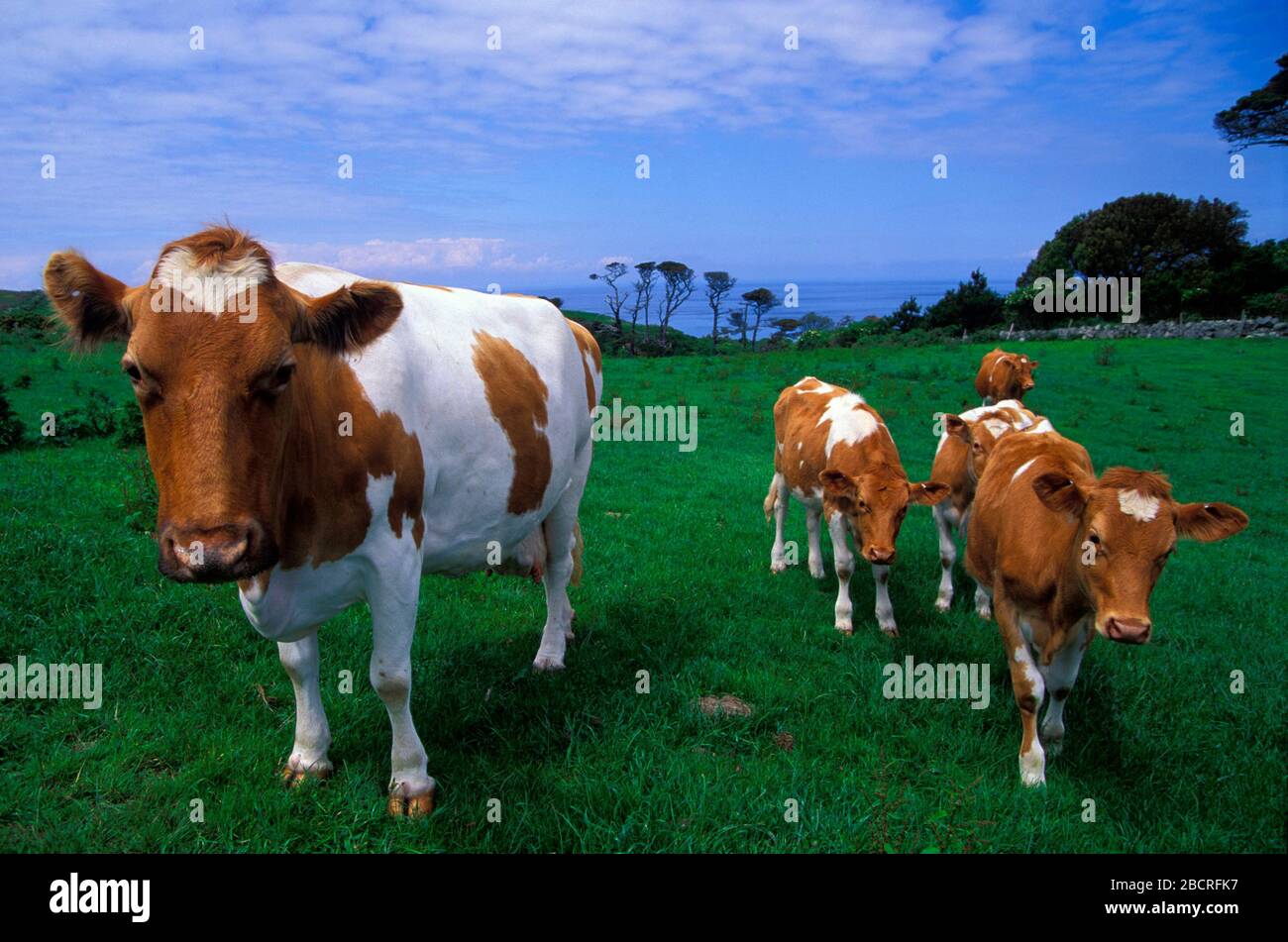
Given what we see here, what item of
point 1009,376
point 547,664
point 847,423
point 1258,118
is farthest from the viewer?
point 1258,118

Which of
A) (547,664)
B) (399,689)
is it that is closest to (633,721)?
(547,664)

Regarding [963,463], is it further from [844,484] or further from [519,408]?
[519,408]

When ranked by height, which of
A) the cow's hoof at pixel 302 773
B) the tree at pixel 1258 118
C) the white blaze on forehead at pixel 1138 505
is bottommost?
the cow's hoof at pixel 302 773

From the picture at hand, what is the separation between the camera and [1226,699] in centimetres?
567

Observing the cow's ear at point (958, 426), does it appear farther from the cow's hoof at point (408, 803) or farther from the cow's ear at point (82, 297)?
the cow's ear at point (82, 297)

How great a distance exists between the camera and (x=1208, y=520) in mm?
4031

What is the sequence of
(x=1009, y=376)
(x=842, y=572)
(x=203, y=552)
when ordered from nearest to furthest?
(x=203, y=552) → (x=842, y=572) → (x=1009, y=376)

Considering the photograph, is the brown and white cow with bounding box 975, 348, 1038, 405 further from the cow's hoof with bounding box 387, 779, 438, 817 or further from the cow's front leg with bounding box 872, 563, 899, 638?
the cow's hoof with bounding box 387, 779, 438, 817

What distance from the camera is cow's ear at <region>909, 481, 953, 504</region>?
6559 millimetres

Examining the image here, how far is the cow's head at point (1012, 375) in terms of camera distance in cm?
1072

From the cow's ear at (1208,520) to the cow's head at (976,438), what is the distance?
2986mm

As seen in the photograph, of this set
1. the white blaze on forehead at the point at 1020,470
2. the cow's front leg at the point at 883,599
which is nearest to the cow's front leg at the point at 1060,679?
the white blaze on forehead at the point at 1020,470

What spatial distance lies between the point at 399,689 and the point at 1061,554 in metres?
3.83

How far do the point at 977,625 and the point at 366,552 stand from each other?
5475 millimetres
